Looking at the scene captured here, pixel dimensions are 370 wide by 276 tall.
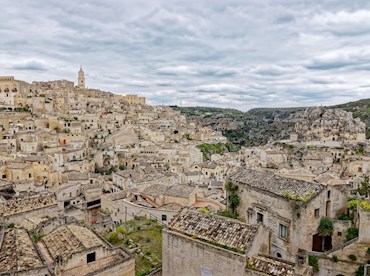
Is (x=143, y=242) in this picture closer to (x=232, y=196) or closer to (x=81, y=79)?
(x=232, y=196)

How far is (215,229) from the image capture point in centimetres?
1379

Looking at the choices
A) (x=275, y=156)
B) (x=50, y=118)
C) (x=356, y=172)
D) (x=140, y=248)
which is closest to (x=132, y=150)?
(x=50, y=118)

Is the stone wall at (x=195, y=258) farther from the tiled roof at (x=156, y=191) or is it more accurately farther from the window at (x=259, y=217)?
the tiled roof at (x=156, y=191)

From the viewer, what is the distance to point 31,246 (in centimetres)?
1394

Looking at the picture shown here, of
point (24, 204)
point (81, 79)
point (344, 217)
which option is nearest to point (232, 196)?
point (344, 217)

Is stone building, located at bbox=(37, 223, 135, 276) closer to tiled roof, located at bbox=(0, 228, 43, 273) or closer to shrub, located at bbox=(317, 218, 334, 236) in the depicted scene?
tiled roof, located at bbox=(0, 228, 43, 273)

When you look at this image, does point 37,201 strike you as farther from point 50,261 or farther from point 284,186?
point 284,186

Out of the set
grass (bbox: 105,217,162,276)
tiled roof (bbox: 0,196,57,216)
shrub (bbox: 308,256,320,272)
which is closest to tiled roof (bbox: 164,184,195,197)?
grass (bbox: 105,217,162,276)

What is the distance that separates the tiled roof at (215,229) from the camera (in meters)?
12.8

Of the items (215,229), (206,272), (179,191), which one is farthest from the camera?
(179,191)

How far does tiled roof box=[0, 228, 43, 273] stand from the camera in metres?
11.8

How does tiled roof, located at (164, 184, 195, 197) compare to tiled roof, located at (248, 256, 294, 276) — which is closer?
tiled roof, located at (248, 256, 294, 276)

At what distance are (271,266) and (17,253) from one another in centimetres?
938

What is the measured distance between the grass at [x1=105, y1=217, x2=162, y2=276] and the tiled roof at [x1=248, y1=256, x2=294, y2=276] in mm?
6626
